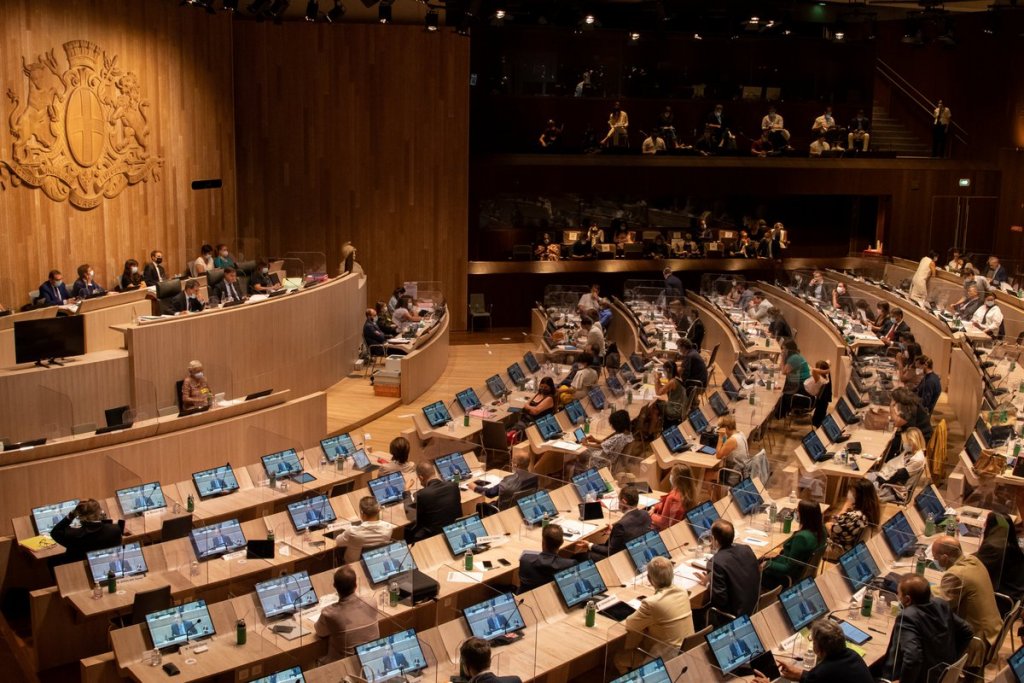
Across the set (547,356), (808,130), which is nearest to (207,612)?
(547,356)

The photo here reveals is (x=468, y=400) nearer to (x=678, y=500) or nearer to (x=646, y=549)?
(x=678, y=500)

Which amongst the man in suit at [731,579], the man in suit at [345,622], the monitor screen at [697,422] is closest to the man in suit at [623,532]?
the man in suit at [731,579]

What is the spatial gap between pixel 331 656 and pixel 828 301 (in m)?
16.0

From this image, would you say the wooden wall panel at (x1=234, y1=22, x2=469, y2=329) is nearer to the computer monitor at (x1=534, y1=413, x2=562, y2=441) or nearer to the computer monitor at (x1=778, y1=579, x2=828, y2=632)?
the computer monitor at (x1=534, y1=413, x2=562, y2=441)

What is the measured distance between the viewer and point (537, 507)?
9711 mm

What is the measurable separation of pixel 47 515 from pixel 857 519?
704 cm

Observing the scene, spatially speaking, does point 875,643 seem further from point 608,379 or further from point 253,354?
point 253,354

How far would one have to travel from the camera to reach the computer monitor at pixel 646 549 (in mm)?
8508

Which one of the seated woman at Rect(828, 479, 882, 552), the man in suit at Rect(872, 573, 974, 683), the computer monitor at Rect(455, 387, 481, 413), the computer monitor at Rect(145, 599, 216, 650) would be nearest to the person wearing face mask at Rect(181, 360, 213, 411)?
the computer monitor at Rect(455, 387, 481, 413)

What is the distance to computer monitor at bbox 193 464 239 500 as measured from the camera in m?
10.6

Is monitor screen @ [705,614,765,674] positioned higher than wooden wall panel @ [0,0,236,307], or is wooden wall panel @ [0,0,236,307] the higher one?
wooden wall panel @ [0,0,236,307]

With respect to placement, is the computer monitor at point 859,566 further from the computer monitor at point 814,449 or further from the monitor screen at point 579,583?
the computer monitor at point 814,449

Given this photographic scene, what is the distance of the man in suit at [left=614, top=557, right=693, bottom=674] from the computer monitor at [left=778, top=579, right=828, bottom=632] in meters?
0.70

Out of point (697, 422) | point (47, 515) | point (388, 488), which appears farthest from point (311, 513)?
point (697, 422)
